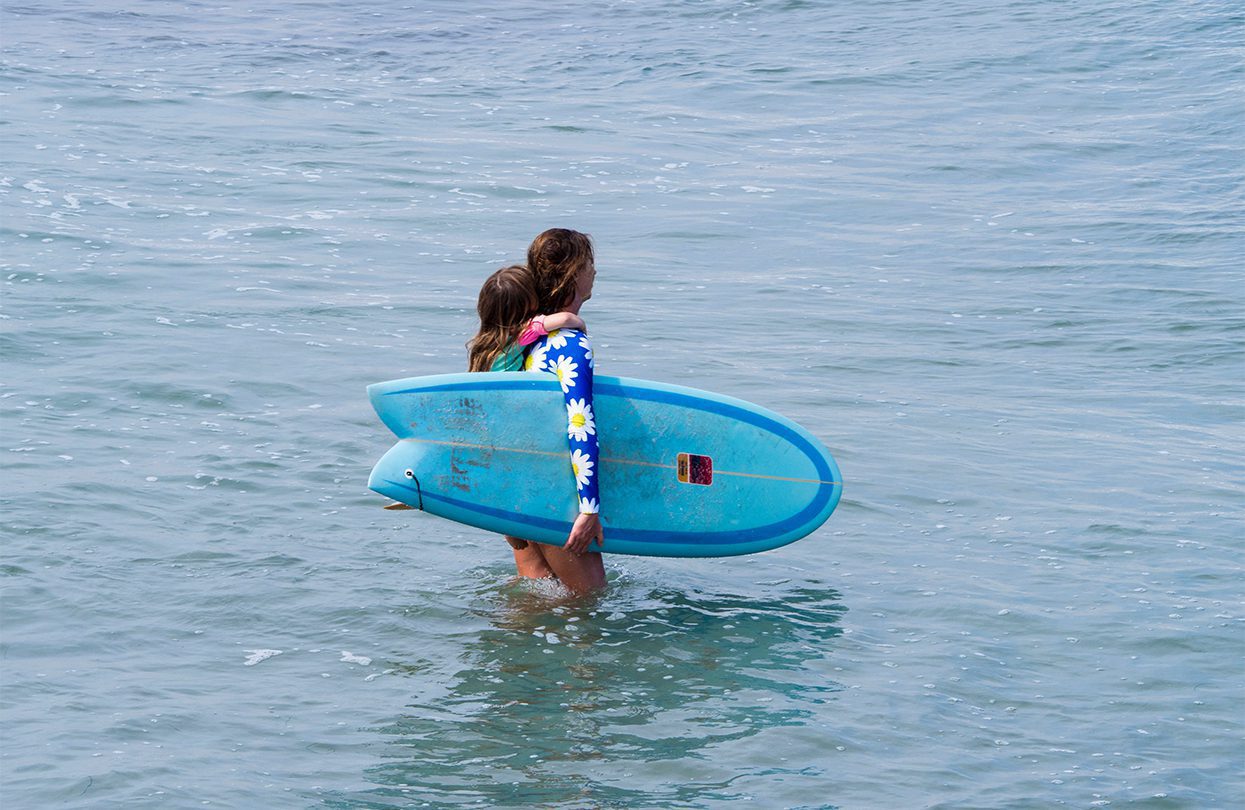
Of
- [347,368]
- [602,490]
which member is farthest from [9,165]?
[602,490]

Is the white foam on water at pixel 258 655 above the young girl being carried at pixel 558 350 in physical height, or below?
below

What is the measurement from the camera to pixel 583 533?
18.6 ft

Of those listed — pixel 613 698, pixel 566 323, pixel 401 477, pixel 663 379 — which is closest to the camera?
pixel 613 698

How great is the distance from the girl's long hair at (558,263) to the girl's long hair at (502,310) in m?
0.04

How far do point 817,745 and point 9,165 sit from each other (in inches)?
468

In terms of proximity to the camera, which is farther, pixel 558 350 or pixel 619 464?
pixel 619 464

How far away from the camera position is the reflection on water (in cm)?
473

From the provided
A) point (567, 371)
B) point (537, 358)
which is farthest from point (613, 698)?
point (537, 358)

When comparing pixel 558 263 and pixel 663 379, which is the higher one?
pixel 558 263

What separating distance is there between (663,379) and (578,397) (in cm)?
369

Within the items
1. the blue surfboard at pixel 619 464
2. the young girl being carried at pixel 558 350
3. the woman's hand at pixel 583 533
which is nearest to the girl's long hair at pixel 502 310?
the young girl being carried at pixel 558 350

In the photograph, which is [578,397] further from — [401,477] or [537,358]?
[401,477]

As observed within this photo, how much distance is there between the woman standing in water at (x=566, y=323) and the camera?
556 centimetres

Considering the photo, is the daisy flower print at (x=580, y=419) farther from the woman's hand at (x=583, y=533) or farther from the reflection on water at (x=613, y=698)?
the reflection on water at (x=613, y=698)
